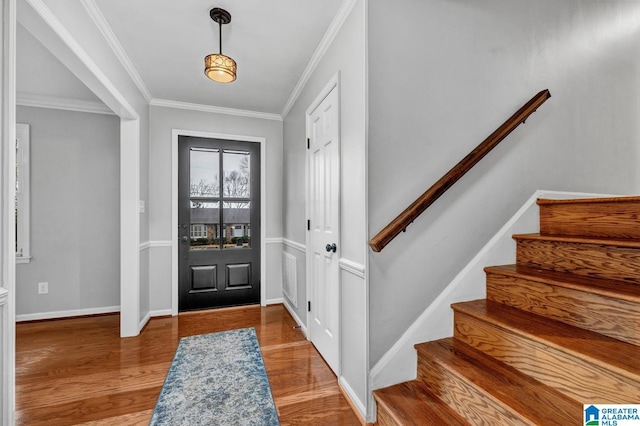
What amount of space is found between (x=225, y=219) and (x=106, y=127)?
1.68 metres

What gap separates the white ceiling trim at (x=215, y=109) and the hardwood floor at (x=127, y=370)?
7.87ft

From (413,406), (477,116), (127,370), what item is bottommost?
(127,370)

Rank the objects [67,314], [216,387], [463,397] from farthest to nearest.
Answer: [67,314]
[216,387]
[463,397]

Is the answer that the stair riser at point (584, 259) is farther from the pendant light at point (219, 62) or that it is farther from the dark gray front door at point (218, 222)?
the dark gray front door at point (218, 222)

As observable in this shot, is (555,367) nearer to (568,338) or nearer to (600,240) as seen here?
(568,338)

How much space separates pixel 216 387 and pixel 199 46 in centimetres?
251

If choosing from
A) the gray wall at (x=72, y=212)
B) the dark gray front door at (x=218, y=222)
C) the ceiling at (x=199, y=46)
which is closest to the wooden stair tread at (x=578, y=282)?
the ceiling at (x=199, y=46)

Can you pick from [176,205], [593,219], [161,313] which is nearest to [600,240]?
[593,219]

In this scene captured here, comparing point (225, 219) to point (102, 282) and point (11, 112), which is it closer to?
point (102, 282)

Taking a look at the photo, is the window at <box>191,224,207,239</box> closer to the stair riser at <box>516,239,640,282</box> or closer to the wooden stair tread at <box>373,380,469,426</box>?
the wooden stair tread at <box>373,380,469,426</box>

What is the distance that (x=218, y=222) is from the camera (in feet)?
11.2

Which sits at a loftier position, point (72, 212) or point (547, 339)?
point (72, 212)

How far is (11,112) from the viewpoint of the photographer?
3.79 feet

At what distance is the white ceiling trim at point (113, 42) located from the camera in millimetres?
1789
